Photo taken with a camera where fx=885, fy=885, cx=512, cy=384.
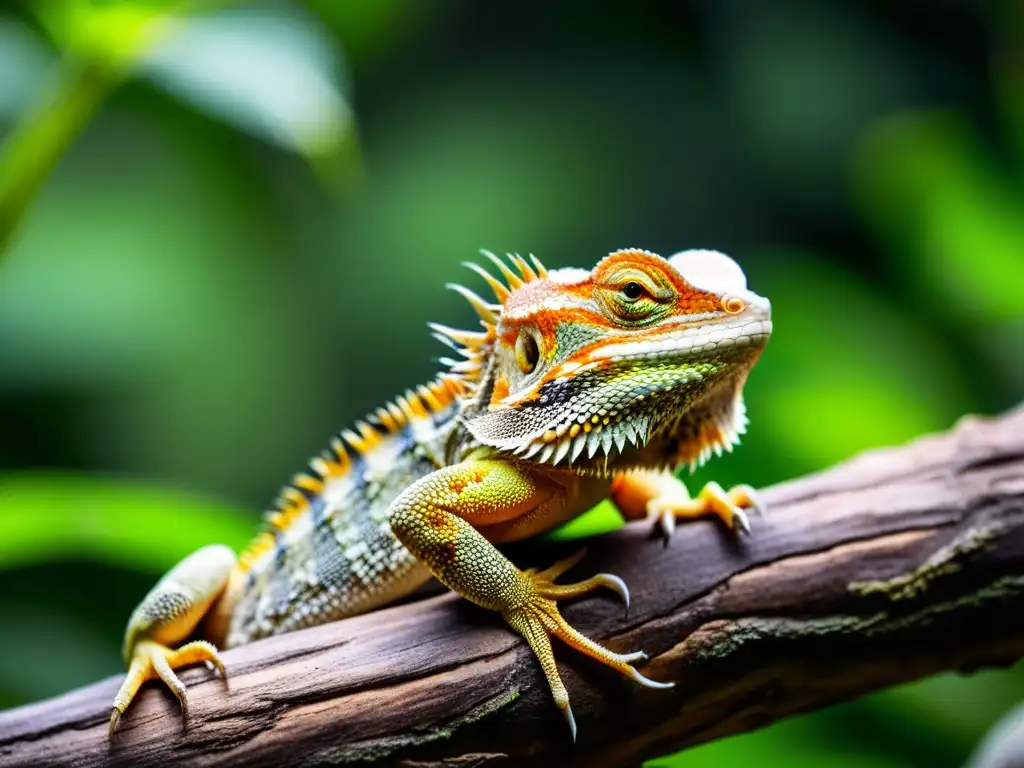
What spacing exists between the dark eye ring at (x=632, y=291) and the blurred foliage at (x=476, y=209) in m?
3.03

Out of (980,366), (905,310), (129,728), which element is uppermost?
(905,310)

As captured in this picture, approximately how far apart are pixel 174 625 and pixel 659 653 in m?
1.80

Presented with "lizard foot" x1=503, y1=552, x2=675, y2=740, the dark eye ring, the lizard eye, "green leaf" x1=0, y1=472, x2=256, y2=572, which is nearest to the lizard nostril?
the dark eye ring

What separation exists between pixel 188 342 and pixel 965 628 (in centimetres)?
679

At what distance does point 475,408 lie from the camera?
3.34 metres

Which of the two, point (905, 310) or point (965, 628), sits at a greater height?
point (905, 310)

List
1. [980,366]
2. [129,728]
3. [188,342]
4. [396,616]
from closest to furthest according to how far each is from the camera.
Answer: [129,728] → [396,616] → [980,366] → [188,342]

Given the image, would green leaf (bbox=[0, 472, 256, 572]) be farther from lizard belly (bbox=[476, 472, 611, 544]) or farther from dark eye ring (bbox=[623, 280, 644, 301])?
dark eye ring (bbox=[623, 280, 644, 301])

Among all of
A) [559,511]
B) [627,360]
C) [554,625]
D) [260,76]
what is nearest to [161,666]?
[554,625]

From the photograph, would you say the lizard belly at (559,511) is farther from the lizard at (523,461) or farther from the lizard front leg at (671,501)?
the lizard front leg at (671,501)

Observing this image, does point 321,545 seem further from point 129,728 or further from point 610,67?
point 610,67

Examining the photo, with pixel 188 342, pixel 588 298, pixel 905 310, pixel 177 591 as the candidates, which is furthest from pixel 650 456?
pixel 188 342

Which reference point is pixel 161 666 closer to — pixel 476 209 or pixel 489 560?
pixel 489 560

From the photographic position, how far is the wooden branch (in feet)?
9.39
